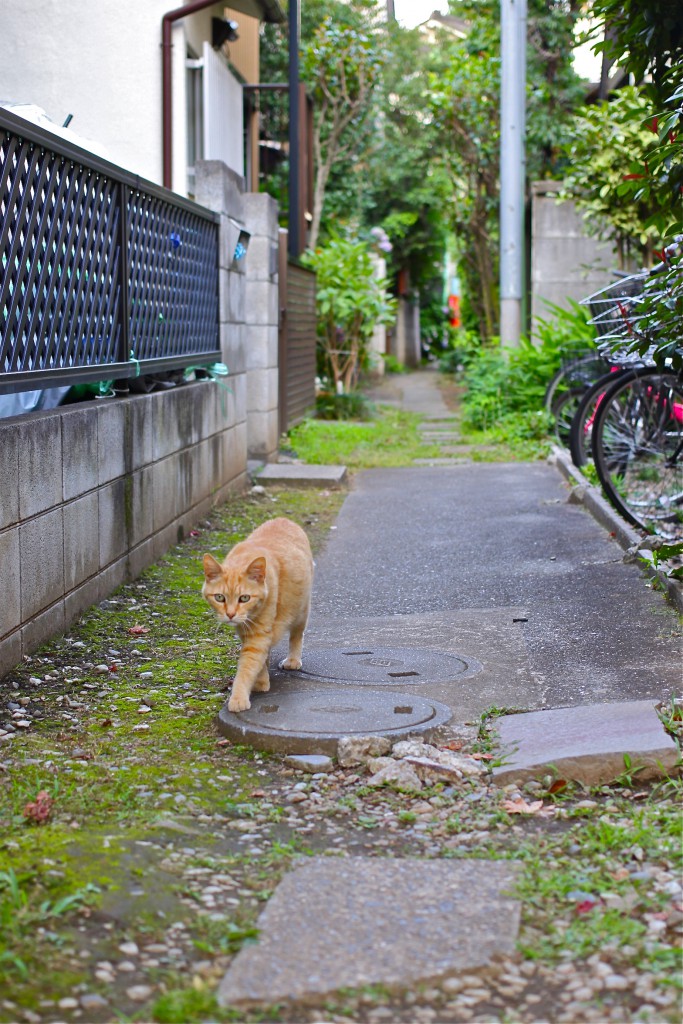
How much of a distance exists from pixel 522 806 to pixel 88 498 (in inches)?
105

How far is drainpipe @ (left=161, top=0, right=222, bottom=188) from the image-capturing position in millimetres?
10844

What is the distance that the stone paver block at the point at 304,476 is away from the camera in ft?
30.1

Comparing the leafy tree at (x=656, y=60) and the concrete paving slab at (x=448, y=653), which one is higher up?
the leafy tree at (x=656, y=60)

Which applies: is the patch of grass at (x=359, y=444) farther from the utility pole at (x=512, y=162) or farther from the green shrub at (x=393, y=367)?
the green shrub at (x=393, y=367)

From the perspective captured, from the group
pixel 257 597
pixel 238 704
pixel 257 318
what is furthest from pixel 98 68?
pixel 238 704

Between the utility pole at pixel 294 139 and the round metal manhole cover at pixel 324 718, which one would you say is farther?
the utility pole at pixel 294 139

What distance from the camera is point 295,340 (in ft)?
41.4

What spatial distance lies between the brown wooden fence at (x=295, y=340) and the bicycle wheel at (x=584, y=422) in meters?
3.69

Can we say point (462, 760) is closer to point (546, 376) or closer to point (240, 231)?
point (240, 231)

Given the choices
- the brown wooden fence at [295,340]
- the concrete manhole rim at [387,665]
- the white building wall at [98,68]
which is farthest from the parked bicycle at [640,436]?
the white building wall at [98,68]

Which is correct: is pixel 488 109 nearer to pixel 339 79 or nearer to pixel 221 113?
pixel 339 79

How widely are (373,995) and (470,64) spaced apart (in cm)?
1759

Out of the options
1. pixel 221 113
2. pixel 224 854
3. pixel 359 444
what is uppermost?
pixel 221 113

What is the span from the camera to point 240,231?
30.2ft
